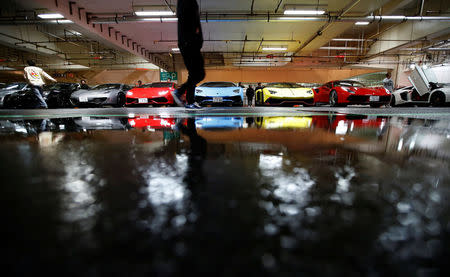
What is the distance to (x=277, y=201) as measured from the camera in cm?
50

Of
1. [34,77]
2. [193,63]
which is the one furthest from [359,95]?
[34,77]

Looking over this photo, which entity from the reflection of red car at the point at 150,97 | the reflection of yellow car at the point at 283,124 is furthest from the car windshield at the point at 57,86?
the reflection of yellow car at the point at 283,124

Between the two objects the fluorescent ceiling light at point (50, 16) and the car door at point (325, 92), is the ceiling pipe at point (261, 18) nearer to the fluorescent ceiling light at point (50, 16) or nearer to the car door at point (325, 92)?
the fluorescent ceiling light at point (50, 16)

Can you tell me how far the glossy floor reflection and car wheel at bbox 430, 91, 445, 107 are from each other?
28.9 feet

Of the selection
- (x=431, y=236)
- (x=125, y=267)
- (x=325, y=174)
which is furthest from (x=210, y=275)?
(x=325, y=174)

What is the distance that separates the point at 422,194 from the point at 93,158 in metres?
1.05

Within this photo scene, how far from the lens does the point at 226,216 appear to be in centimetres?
43

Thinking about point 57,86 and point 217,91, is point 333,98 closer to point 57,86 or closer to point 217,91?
point 217,91

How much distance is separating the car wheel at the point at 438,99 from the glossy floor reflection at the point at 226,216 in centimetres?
880

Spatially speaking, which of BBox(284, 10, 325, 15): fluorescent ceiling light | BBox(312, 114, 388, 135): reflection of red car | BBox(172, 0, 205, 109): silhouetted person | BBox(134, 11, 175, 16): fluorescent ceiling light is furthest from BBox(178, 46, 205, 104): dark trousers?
BBox(284, 10, 325, 15): fluorescent ceiling light

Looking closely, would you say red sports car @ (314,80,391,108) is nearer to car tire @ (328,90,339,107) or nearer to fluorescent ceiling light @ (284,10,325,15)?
car tire @ (328,90,339,107)

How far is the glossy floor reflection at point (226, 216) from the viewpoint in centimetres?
30

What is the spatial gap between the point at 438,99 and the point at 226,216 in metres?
9.77

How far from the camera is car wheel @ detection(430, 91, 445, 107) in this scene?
7.05 metres
